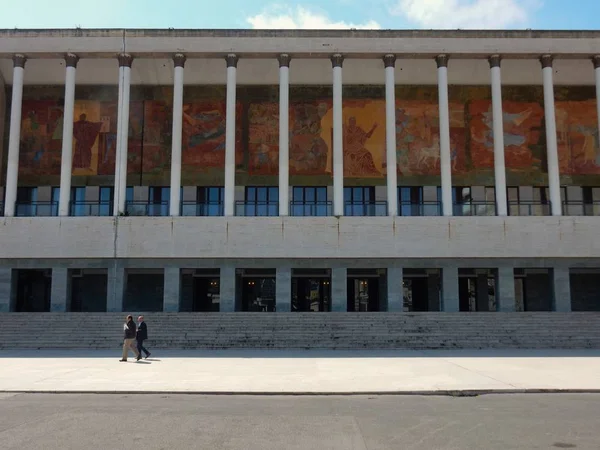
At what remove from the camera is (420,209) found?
33.8m

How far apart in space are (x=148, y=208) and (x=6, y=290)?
8.71 meters

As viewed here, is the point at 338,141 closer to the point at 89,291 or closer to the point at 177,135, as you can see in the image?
the point at 177,135

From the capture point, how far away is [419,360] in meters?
18.2

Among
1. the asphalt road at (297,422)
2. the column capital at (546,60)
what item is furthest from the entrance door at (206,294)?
the column capital at (546,60)

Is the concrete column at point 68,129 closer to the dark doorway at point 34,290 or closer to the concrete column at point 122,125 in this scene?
the concrete column at point 122,125

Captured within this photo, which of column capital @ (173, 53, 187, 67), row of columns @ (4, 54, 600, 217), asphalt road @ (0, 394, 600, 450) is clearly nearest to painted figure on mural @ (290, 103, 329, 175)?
row of columns @ (4, 54, 600, 217)

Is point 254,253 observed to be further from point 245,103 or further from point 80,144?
point 80,144

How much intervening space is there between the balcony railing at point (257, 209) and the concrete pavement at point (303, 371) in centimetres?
1366

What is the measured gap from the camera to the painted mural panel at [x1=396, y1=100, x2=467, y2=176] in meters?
33.6

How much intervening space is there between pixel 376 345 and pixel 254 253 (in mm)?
9561

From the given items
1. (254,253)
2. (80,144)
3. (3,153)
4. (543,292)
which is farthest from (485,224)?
(3,153)

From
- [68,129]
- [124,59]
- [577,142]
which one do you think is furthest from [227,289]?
[577,142]

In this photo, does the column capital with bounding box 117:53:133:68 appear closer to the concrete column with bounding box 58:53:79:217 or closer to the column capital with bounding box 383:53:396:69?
the concrete column with bounding box 58:53:79:217

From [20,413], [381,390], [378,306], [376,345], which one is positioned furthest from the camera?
[378,306]
